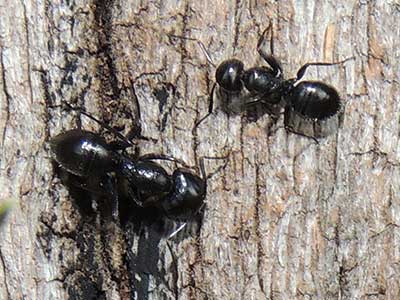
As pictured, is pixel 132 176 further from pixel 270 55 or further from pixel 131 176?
pixel 270 55

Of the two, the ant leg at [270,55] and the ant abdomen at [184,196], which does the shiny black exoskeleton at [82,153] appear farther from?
the ant leg at [270,55]

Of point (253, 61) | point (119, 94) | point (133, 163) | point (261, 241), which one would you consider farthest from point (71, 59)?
point (261, 241)

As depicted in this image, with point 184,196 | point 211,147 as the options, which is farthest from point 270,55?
point 184,196

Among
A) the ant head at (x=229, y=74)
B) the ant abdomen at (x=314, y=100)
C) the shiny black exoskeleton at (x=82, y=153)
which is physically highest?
the ant head at (x=229, y=74)

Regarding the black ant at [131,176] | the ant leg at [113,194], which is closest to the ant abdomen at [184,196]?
the black ant at [131,176]

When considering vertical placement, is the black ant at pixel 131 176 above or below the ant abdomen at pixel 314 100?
below

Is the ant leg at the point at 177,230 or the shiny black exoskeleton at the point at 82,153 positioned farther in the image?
the ant leg at the point at 177,230

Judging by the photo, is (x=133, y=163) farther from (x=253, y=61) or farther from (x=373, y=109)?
(x=373, y=109)
